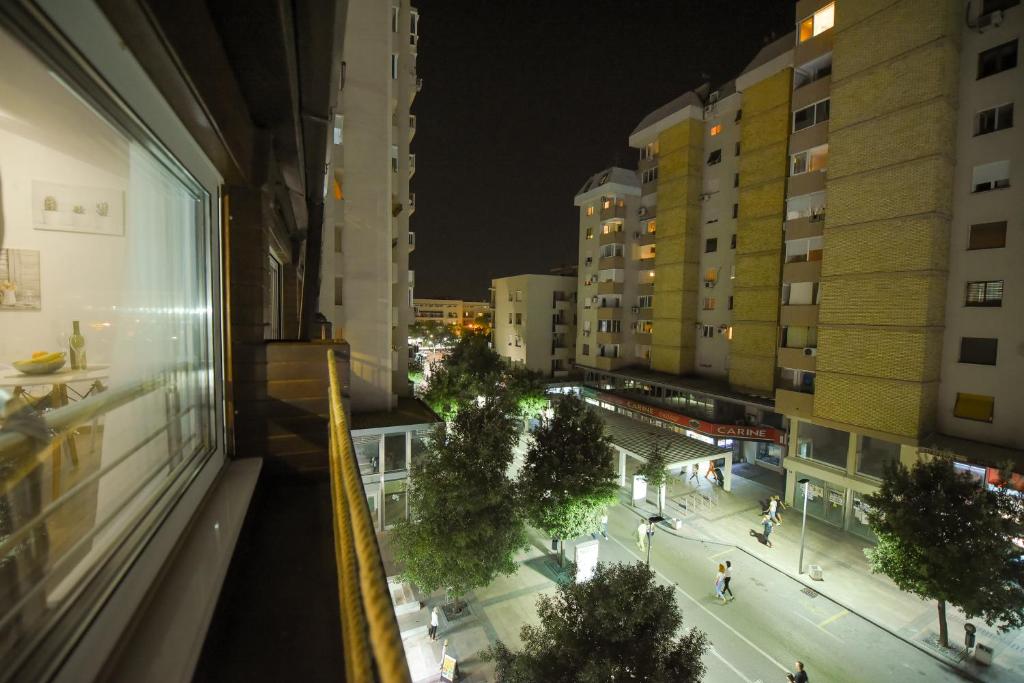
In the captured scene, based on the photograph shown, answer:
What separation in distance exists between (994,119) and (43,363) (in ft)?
62.6

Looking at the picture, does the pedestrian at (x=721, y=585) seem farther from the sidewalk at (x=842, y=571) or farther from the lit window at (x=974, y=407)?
the lit window at (x=974, y=407)

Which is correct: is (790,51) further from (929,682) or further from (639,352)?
(929,682)

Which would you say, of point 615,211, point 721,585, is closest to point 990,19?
point 721,585

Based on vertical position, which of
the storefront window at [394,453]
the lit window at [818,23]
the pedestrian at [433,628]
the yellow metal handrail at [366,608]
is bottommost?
the pedestrian at [433,628]

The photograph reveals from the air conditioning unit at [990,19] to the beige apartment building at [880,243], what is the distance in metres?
0.04

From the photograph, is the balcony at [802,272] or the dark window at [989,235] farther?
the balcony at [802,272]

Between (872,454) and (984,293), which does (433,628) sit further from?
(984,293)

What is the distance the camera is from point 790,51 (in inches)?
671

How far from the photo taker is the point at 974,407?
12070mm

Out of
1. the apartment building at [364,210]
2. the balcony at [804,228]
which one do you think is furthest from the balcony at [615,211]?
the apartment building at [364,210]

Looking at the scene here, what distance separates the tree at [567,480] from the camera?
38.1 ft

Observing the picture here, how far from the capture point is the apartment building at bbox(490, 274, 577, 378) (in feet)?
117

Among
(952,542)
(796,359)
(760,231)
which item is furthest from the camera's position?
(760,231)

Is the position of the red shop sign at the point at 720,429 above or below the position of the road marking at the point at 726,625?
above
